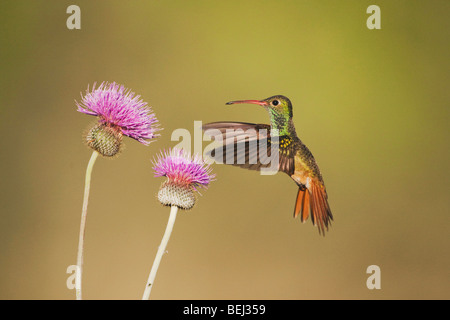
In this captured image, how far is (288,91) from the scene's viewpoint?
147 inches

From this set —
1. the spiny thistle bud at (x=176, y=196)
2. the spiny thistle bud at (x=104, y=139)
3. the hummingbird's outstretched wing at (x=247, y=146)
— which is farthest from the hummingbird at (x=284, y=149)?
the spiny thistle bud at (x=104, y=139)

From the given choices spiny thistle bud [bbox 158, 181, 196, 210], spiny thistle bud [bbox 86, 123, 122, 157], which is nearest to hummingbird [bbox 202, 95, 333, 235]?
spiny thistle bud [bbox 158, 181, 196, 210]

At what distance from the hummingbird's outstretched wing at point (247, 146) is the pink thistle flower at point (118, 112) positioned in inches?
Answer: 7.4

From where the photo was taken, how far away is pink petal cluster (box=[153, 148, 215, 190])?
1.22m

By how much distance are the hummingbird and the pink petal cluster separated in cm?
8

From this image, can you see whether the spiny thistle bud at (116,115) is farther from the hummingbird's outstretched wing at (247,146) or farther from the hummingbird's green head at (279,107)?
the hummingbird's green head at (279,107)

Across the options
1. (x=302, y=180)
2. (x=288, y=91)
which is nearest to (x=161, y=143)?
(x=288, y=91)

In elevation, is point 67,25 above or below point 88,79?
above

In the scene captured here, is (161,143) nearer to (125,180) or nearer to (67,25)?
(125,180)

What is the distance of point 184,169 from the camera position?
1227mm

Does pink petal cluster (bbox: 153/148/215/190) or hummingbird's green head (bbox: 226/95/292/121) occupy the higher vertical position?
hummingbird's green head (bbox: 226/95/292/121)

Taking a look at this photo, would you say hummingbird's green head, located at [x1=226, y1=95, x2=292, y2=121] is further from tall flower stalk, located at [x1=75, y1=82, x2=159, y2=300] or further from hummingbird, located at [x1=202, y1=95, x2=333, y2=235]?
tall flower stalk, located at [x1=75, y1=82, x2=159, y2=300]

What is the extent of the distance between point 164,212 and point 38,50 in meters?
1.68

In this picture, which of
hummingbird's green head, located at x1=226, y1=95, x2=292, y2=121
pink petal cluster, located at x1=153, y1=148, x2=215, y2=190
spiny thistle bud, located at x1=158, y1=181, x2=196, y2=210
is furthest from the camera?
hummingbird's green head, located at x1=226, y1=95, x2=292, y2=121
